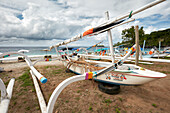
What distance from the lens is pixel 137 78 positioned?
11.2 ft

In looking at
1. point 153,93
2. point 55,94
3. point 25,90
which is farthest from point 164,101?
point 25,90

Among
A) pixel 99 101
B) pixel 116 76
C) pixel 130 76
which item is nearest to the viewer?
pixel 99 101

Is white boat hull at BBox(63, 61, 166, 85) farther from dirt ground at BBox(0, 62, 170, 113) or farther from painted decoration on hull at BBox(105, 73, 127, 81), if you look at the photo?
dirt ground at BBox(0, 62, 170, 113)

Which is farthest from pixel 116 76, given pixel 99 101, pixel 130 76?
pixel 99 101

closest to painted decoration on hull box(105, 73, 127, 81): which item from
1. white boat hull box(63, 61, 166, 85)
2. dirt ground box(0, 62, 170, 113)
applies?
white boat hull box(63, 61, 166, 85)

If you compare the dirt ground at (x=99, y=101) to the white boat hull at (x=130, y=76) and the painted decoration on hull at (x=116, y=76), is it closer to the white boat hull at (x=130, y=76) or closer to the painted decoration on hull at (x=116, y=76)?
the white boat hull at (x=130, y=76)

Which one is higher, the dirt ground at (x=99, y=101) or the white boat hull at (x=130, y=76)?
the white boat hull at (x=130, y=76)

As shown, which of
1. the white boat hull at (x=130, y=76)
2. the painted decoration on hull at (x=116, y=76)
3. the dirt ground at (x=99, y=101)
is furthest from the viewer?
the painted decoration on hull at (x=116, y=76)

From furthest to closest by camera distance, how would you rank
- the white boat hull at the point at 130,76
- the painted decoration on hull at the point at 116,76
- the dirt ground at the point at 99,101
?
the painted decoration on hull at the point at 116,76 < the white boat hull at the point at 130,76 < the dirt ground at the point at 99,101

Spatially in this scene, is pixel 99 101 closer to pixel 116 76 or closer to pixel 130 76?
pixel 116 76

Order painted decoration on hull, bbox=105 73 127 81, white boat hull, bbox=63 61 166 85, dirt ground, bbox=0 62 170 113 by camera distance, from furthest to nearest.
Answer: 1. painted decoration on hull, bbox=105 73 127 81
2. white boat hull, bbox=63 61 166 85
3. dirt ground, bbox=0 62 170 113

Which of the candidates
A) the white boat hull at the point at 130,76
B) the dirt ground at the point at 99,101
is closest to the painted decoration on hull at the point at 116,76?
the white boat hull at the point at 130,76

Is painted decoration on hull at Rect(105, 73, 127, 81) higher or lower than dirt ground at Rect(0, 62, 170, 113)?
higher

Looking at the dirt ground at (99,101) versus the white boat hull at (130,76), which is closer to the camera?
the dirt ground at (99,101)
